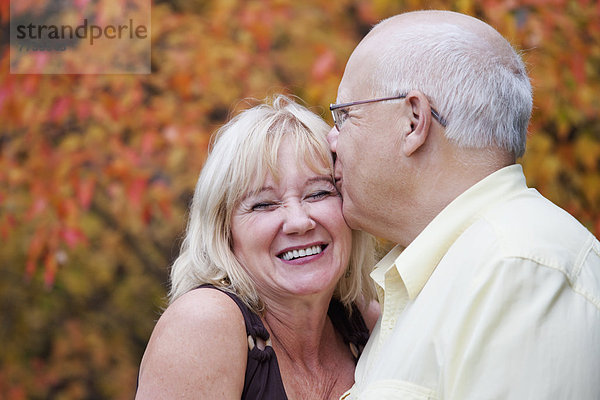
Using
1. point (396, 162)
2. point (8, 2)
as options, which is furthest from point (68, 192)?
point (396, 162)

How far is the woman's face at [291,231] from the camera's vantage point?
2127 mm

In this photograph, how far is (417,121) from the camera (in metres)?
1.79

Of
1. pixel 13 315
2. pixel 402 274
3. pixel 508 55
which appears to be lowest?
pixel 13 315

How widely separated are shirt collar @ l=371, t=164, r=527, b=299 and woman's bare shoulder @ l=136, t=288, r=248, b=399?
515 millimetres

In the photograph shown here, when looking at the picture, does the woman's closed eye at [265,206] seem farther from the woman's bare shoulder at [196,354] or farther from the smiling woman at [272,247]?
the woman's bare shoulder at [196,354]

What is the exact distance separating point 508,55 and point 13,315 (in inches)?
155

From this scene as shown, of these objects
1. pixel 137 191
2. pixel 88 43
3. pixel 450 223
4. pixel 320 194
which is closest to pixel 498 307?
pixel 450 223

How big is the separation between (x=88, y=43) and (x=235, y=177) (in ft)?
7.24

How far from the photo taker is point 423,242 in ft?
5.65

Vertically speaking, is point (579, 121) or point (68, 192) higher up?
point (579, 121)

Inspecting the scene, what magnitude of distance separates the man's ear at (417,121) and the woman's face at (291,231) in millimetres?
434

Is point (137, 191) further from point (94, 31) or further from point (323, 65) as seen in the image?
point (323, 65)

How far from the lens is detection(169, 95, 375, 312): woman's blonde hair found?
212cm

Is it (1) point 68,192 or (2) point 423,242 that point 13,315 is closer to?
(1) point 68,192
